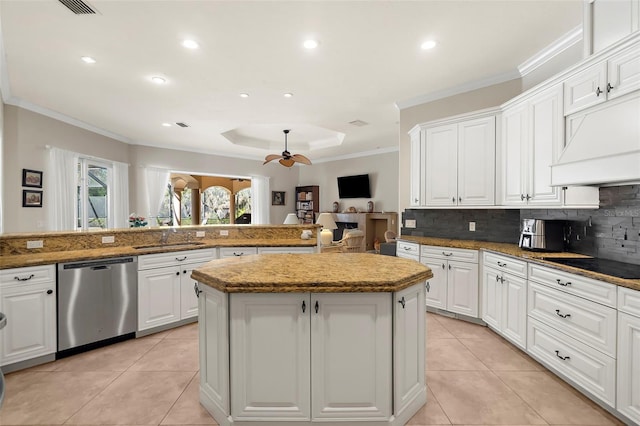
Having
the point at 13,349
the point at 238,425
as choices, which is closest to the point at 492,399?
A: the point at 238,425

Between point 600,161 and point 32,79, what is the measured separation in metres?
5.77

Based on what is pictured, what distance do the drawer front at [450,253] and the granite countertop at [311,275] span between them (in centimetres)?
159

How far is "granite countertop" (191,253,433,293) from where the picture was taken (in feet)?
5.57

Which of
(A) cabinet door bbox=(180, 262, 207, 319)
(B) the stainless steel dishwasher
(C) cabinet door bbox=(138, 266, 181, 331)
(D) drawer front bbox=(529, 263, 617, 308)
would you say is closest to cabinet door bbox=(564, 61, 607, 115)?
(D) drawer front bbox=(529, 263, 617, 308)

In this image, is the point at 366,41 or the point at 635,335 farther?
the point at 366,41

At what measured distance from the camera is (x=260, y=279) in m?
1.76

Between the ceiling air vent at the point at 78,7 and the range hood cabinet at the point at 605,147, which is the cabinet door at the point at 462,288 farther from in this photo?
the ceiling air vent at the point at 78,7

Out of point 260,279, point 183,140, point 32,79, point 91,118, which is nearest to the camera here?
point 260,279

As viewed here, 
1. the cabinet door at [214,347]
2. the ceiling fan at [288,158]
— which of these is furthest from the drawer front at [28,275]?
the ceiling fan at [288,158]

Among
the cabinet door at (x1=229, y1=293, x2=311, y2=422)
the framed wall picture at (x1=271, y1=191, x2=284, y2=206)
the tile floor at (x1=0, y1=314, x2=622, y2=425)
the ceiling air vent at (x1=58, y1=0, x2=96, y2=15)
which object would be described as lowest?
the tile floor at (x1=0, y1=314, x2=622, y2=425)

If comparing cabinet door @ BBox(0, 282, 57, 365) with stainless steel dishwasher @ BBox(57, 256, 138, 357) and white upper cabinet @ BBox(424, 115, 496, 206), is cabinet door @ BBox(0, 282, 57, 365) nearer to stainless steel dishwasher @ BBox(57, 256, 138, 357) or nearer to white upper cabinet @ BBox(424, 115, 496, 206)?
stainless steel dishwasher @ BBox(57, 256, 138, 357)

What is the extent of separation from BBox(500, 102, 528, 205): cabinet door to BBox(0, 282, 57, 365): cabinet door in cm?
461

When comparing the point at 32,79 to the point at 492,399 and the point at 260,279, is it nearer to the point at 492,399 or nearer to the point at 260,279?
the point at 260,279

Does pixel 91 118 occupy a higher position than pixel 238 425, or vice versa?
pixel 91 118
